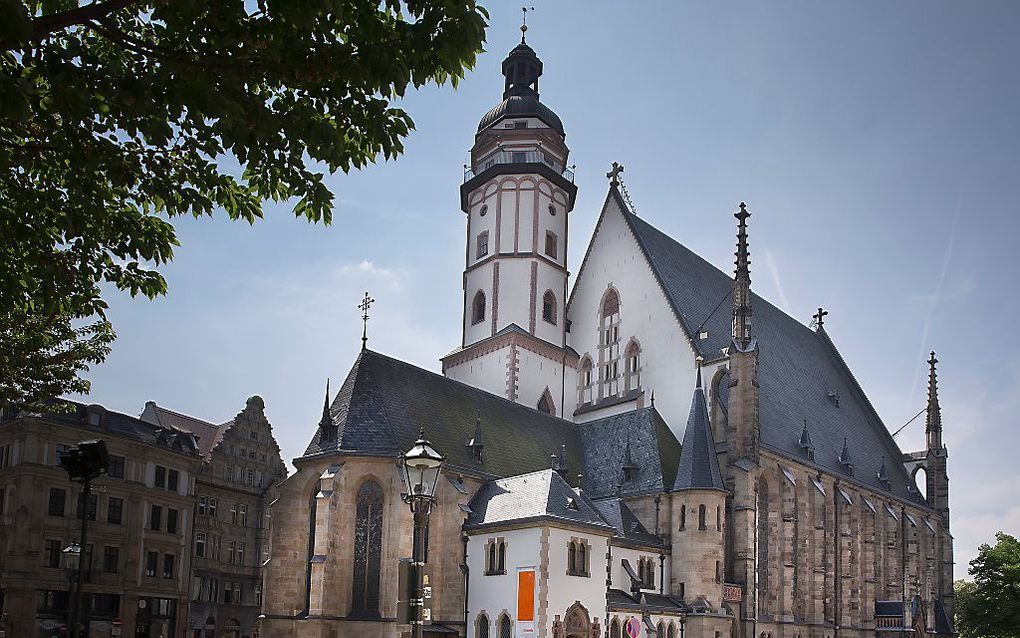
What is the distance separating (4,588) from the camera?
4569 cm

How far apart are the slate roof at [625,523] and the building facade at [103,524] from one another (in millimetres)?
22844

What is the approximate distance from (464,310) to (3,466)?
23.4 meters

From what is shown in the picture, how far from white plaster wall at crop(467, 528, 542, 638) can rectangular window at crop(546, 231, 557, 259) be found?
1940 centimetres

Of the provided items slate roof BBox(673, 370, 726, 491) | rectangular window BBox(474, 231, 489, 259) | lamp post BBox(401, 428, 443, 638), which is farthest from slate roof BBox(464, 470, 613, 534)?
lamp post BBox(401, 428, 443, 638)

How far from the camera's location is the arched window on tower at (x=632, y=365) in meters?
51.0

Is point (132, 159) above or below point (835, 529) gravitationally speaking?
above

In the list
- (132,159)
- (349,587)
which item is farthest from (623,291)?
(132,159)

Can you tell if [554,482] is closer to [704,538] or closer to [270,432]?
[704,538]

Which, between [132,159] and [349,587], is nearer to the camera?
[132,159]

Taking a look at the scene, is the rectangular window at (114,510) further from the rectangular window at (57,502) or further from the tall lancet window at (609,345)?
the tall lancet window at (609,345)

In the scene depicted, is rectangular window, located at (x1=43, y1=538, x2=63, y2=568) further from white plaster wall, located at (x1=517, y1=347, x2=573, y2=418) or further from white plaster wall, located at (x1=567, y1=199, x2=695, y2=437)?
white plaster wall, located at (x1=567, y1=199, x2=695, y2=437)

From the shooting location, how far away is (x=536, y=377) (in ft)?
167

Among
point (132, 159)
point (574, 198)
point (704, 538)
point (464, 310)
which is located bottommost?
point (704, 538)

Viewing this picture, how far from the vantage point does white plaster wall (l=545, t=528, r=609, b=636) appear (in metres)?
34.9
